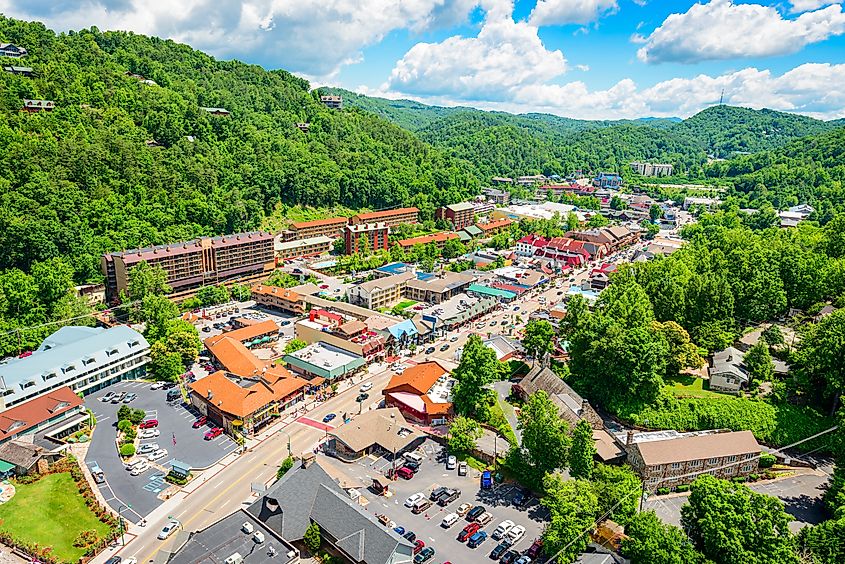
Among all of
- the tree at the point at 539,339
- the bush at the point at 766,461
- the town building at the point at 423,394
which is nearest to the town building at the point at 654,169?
the tree at the point at 539,339

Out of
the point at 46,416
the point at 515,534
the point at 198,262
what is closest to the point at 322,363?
the point at 46,416

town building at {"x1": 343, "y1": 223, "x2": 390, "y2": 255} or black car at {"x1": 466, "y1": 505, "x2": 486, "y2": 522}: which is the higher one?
town building at {"x1": 343, "y1": 223, "x2": 390, "y2": 255}

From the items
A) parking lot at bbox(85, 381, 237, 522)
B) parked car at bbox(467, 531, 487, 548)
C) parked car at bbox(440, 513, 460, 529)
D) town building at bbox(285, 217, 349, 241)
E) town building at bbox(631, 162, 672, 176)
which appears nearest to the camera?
parked car at bbox(467, 531, 487, 548)

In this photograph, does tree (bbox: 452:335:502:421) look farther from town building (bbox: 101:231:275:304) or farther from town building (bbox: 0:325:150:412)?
town building (bbox: 101:231:275:304)

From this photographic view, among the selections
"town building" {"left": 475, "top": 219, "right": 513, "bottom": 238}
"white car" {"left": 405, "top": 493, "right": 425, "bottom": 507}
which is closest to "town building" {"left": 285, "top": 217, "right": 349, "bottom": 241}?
"town building" {"left": 475, "top": 219, "right": 513, "bottom": 238}

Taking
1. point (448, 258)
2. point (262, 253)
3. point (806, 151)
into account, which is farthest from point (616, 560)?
point (806, 151)
